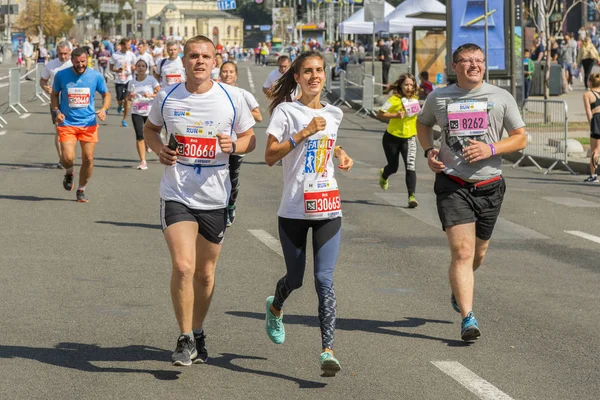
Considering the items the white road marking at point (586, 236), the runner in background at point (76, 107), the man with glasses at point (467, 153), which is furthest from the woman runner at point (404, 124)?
the man with glasses at point (467, 153)

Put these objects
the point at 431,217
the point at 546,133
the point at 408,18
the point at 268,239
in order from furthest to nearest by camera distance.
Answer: the point at 408,18
the point at 546,133
the point at 431,217
the point at 268,239

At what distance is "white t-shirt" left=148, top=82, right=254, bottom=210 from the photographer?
6.75 m

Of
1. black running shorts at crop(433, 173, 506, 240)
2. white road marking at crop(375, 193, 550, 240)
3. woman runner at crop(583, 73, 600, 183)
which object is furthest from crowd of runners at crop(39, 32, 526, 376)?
woman runner at crop(583, 73, 600, 183)

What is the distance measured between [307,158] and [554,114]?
56.1 ft

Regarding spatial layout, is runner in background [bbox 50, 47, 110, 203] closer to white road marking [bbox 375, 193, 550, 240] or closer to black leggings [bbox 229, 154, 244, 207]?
black leggings [bbox 229, 154, 244, 207]

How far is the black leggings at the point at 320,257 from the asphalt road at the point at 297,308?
0.36 m

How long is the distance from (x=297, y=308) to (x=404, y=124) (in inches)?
258

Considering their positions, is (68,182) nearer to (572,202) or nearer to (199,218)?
(572,202)

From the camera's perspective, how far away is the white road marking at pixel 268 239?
11.6 metres

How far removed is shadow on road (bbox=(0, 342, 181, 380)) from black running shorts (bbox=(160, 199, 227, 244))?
0.80 meters

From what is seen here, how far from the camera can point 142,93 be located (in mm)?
19000

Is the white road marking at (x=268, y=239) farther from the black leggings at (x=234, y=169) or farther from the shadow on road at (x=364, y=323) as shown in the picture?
the shadow on road at (x=364, y=323)

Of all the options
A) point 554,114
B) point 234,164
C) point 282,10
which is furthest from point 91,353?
point 282,10

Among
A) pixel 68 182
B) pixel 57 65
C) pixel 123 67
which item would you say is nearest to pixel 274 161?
pixel 68 182
